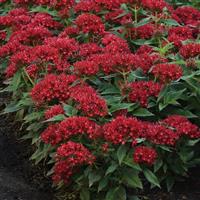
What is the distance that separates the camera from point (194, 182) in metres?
4.22

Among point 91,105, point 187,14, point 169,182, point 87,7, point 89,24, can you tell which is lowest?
point 169,182

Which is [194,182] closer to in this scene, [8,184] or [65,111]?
[65,111]

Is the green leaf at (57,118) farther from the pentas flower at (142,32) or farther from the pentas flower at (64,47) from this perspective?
the pentas flower at (142,32)

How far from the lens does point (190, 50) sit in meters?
4.50

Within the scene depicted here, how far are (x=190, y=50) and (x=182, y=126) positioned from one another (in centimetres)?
78

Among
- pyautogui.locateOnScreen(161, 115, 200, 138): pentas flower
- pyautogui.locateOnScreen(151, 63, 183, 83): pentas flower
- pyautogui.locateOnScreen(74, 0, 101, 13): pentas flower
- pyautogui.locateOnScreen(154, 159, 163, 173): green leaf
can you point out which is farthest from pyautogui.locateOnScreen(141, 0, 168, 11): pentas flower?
pyautogui.locateOnScreen(154, 159, 163, 173): green leaf

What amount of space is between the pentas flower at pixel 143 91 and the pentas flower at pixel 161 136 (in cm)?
37

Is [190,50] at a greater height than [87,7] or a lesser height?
greater

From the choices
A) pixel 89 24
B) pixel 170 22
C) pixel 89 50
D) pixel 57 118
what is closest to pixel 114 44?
pixel 89 50

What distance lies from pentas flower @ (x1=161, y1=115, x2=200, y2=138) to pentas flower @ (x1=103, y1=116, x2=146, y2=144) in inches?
13.6

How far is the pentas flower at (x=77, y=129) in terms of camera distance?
3.81 m

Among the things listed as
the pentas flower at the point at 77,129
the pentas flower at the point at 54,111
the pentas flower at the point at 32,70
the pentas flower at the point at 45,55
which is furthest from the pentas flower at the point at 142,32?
the pentas flower at the point at 77,129

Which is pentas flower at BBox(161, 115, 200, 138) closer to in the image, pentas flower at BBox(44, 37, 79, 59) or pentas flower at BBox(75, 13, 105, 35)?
pentas flower at BBox(44, 37, 79, 59)

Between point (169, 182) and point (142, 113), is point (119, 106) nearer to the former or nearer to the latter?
point (142, 113)
